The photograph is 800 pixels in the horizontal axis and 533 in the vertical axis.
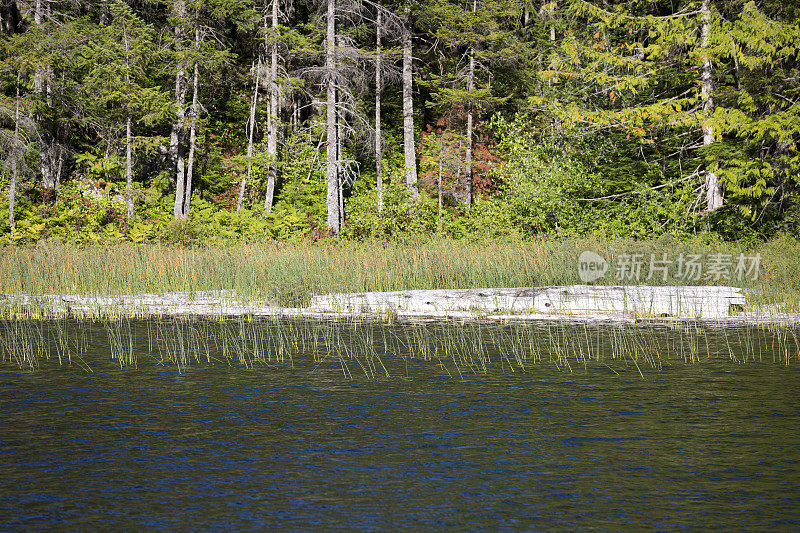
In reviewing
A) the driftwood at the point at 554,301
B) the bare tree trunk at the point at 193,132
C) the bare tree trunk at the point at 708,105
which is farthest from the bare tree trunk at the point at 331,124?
the driftwood at the point at 554,301

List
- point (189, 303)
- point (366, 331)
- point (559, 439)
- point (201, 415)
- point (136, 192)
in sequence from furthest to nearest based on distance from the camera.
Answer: point (136, 192), point (189, 303), point (366, 331), point (201, 415), point (559, 439)

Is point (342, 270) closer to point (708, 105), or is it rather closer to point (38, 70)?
point (708, 105)

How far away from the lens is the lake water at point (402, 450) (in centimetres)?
427

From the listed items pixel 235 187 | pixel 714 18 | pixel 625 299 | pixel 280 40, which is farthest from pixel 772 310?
pixel 235 187

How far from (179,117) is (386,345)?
65.6ft

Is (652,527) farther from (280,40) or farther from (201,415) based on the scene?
(280,40)

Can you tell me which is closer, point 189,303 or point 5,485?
point 5,485

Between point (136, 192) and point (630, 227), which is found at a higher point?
point (136, 192)

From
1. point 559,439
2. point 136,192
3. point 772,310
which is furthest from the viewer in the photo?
point 136,192

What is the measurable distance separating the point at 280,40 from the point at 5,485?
25173mm

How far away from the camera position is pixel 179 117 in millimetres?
27531

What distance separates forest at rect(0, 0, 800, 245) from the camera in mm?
20516

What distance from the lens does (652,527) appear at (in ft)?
13.3

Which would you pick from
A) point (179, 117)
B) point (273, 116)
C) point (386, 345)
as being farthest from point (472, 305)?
point (273, 116)
